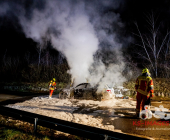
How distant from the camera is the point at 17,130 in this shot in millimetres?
3279

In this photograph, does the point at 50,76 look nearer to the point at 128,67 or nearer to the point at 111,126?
the point at 128,67

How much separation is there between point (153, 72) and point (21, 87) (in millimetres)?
18691

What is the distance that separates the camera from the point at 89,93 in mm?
7949

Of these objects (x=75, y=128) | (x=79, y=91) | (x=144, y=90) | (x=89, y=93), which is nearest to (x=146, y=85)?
(x=144, y=90)

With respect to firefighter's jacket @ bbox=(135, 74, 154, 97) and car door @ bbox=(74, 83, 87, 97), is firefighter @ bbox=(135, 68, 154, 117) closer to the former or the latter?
firefighter's jacket @ bbox=(135, 74, 154, 97)

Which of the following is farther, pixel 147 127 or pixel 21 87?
pixel 21 87

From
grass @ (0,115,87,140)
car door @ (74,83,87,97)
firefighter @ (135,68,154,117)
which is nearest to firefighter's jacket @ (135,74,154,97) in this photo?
firefighter @ (135,68,154,117)

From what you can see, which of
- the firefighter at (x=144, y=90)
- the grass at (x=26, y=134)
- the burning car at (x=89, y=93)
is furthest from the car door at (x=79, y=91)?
the grass at (x=26, y=134)

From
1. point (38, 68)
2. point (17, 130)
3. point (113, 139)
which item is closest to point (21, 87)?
point (38, 68)

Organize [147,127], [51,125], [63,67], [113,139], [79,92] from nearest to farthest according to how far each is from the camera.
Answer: [113,139] < [51,125] < [147,127] < [79,92] < [63,67]

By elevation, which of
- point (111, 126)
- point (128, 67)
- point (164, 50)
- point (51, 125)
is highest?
point (164, 50)

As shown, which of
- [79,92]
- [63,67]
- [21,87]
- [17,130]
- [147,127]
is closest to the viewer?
[17,130]

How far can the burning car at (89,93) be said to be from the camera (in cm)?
734

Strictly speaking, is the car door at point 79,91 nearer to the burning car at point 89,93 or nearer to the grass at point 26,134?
the burning car at point 89,93
